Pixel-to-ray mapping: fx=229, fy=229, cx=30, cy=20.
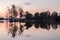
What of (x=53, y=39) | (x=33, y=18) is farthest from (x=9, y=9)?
(x=53, y=39)

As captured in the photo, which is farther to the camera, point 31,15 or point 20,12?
point 31,15

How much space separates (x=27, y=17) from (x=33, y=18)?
2.95 meters

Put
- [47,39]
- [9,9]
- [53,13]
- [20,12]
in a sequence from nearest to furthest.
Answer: [47,39]
[20,12]
[53,13]
[9,9]

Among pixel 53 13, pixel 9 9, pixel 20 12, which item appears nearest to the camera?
pixel 20 12

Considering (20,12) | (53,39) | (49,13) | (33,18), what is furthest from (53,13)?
(53,39)

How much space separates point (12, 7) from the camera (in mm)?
97938

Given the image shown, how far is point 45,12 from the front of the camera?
99.6m

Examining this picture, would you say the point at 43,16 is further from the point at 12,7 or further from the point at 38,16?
the point at 12,7

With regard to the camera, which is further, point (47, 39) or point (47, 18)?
point (47, 18)

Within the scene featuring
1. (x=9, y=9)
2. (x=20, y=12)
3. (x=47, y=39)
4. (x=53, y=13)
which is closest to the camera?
(x=47, y=39)

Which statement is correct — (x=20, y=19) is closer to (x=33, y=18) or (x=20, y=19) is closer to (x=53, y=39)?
(x=33, y=18)

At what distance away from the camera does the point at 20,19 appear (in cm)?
9650

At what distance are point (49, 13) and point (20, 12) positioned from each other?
14.2 m

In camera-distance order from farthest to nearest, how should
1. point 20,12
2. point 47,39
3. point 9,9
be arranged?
point 9,9 → point 20,12 → point 47,39
